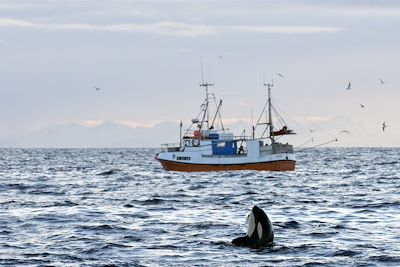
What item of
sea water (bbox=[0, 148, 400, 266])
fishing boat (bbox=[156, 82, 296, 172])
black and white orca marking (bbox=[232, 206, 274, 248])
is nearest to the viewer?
sea water (bbox=[0, 148, 400, 266])

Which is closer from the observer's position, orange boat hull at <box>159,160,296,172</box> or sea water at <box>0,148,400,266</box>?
sea water at <box>0,148,400,266</box>

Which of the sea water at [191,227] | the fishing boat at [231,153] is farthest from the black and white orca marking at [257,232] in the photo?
the fishing boat at [231,153]

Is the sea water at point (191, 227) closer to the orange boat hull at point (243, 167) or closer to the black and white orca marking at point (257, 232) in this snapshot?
the black and white orca marking at point (257, 232)

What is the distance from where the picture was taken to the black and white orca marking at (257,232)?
27391mm

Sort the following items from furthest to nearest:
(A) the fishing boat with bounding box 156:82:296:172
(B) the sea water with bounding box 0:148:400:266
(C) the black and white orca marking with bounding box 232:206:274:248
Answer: (A) the fishing boat with bounding box 156:82:296:172 < (C) the black and white orca marking with bounding box 232:206:274:248 < (B) the sea water with bounding box 0:148:400:266

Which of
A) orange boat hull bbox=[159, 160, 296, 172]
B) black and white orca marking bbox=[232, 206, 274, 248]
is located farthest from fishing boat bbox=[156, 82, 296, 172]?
black and white orca marking bbox=[232, 206, 274, 248]

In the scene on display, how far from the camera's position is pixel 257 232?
27422 mm

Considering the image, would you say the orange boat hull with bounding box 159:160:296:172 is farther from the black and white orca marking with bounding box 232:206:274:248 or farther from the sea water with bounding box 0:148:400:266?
the black and white orca marking with bounding box 232:206:274:248

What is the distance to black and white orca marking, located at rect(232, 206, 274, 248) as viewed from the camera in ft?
89.9

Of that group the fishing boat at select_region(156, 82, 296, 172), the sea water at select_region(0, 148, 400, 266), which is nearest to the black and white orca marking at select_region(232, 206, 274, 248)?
the sea water at select_region(0, 148, 400, 266)

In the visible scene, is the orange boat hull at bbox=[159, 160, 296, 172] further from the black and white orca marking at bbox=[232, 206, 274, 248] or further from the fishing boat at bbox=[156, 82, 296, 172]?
the black and white orca marking at bbox=[232, 206, 274, 248]

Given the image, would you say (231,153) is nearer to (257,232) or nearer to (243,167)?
(243,167)

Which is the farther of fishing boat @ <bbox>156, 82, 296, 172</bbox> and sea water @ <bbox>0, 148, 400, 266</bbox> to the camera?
fishing boat @ <bbox>156, 82, 296, 172</bbox>

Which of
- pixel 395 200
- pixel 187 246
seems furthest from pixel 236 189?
pixel 187 246
